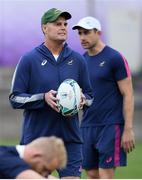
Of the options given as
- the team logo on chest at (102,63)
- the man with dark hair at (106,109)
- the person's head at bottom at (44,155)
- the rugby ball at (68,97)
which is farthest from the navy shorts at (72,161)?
the person's head at bottom at (44,155)

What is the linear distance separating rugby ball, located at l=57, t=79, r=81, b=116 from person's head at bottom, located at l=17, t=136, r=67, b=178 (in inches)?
80.4

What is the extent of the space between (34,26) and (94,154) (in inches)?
647

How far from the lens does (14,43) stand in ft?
91.3

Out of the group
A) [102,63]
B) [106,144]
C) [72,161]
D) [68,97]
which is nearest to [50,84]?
[68,97]

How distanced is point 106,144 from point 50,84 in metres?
1.59

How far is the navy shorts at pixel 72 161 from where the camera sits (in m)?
9.27

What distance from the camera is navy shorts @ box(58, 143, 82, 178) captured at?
927 centimetres

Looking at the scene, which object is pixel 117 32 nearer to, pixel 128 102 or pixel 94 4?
pixel 94 4

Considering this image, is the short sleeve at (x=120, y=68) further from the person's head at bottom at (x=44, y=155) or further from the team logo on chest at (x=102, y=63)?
the person's head at bottom at (x=44, y=155)

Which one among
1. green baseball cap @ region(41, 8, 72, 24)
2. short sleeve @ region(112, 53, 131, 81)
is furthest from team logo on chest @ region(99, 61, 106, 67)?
green baseball cap @ region(41, 8, 72, 24)

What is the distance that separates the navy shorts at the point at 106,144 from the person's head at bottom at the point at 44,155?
3483 mm

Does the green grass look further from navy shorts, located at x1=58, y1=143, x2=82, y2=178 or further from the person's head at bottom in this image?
the person's head at bottom

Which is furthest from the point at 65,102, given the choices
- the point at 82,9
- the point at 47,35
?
the point at 82,9

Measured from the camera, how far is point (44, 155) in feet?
22.6
